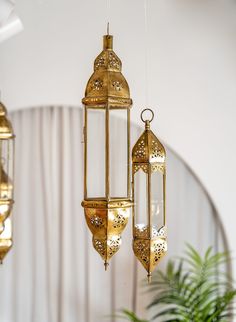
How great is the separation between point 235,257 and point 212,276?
0.28 metres

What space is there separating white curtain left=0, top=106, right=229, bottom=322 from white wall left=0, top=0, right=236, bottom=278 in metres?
0.40

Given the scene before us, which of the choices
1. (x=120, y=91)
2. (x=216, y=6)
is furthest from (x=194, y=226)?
(x=120, y=91)

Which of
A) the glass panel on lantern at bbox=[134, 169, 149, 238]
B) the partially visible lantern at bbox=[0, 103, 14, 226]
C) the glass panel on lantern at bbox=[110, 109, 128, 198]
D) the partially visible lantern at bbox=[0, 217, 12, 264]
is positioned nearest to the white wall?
the glass panel on lantern at bbox=[110, 109, 128, 198]

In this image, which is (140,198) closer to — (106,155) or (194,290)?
(194,290)

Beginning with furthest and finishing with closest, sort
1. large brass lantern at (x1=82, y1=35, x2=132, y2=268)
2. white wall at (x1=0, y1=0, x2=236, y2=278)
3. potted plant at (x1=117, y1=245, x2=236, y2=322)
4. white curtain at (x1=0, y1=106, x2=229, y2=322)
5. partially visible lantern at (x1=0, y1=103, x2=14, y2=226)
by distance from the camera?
white curtain at (x1=0, y1=106, x2=229, y2=322)
white wall at (x1=0, y1=0, x2=236, y2=278)
potted plant at (x1=117, y1=245, x2=236, y2=322)
partially visible lantern at (x1=0, y1=103, x2=14, y2=226)
large brass lantern at (x1=82, y1=35, x2=132, y2=268)

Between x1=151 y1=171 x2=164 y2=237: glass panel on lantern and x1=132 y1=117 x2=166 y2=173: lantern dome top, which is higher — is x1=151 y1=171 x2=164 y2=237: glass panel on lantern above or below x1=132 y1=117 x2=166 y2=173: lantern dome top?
below

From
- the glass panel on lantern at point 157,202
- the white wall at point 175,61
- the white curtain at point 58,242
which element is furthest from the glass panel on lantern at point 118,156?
the glass panel on lantern at point 157,202

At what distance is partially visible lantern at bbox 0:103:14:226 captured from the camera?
288 cm

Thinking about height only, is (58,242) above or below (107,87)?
below

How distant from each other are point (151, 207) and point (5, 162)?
1.02 metres

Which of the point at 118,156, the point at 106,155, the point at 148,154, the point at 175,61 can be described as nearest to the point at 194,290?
the point at 118,156

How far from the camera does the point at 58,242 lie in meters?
4.92

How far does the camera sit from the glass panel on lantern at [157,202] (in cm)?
251

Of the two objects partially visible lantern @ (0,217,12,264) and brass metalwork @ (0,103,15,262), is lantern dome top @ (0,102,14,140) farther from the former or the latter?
partially visible lantern @ (0,217,12,264)
